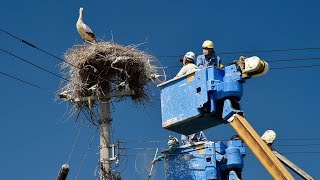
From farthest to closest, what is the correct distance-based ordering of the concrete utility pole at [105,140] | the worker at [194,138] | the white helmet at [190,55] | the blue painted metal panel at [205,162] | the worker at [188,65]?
the worker at [194,138] → the concrete utility pole at [105,140] → the white helmet at [190,55] → the worker at [188,65] → the blue painted metal panel at [205,162]

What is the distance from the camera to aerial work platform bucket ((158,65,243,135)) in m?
13.3

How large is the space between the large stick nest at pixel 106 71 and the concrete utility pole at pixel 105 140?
1.08ft

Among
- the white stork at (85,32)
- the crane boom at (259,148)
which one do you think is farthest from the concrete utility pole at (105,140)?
the crane boom at (259,148)

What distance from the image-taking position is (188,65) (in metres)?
14.2

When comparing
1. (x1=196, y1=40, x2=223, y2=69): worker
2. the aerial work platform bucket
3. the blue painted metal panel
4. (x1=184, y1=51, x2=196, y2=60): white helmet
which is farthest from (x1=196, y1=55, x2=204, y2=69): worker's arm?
the blue painted metal panel

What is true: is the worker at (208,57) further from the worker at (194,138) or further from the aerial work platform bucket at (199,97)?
the worker at (194,138)

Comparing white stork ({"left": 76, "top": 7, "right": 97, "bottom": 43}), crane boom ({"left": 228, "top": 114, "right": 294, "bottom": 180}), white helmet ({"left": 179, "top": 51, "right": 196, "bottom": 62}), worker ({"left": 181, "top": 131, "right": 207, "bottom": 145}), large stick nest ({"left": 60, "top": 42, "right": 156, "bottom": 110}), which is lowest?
crane boom ({"left": 228, "top": 114, "right": 294, "bottom": 180})

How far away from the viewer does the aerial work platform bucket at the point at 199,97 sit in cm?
1329

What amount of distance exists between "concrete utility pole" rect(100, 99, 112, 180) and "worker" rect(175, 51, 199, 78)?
3.64 metres

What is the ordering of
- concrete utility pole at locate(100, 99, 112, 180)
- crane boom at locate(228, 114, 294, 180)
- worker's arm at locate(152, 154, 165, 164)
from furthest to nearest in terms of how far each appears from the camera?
concrete utility pole at locate(100, 99, 112, 180), worker's arm at locate(152, 154, 165, 164), crane boom at locate(228, 114, 294, 180)

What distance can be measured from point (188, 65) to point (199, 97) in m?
0.99

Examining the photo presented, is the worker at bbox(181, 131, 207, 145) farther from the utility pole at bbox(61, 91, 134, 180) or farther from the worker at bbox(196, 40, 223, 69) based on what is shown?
the worker at bbox(196, 40, 223, 69)

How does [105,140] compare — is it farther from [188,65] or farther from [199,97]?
[199,97]

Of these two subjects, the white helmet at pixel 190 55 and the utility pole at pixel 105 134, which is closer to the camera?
the white helmet at pixel 190 55
